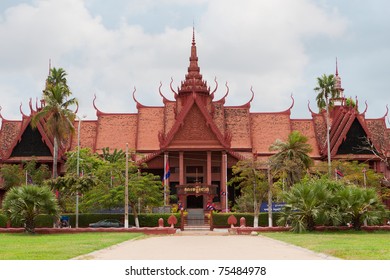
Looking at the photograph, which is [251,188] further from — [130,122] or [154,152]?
[130,122]

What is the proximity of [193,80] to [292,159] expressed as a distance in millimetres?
20236

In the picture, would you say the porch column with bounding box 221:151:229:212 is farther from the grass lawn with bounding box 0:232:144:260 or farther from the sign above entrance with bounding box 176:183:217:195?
the grass lawn with bounding box 0:232:144:260

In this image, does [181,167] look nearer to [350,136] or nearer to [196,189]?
[196,189]

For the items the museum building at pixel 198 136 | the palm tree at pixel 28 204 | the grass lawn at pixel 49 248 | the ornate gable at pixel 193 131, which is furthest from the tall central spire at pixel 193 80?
the grass lawn at pixel 49 248

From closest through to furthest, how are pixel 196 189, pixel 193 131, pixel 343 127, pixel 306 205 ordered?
pixel 306 205 → pixel 196 189 → pixel 193 131 → pixel 343 127

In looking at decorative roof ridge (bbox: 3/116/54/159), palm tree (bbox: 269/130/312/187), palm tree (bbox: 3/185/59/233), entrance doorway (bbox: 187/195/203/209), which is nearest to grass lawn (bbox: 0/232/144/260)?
palm tree (bbox: 3/185/59/233)

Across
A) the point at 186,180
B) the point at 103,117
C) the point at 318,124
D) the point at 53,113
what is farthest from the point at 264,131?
the point at 53,113

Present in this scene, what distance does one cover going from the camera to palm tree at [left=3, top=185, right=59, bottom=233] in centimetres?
3222

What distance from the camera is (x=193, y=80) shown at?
62781 millimetres

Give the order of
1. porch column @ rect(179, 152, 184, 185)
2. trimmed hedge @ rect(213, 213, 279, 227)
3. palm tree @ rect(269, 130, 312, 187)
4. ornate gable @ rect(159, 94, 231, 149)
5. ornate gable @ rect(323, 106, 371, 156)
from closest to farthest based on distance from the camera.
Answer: trimmed hedge @ rect(213, 213, 279, 227), palm tree @ rect(269, 130, 312, 187), ornate gable @ rect(159, 94, 231, 149), porch column @ rect(179, 152, 184, 185), ornate gable @ rect(323, 106, 371, 156)

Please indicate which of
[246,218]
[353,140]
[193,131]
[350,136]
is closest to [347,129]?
[350,136]

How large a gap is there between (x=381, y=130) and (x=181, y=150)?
2173 cm

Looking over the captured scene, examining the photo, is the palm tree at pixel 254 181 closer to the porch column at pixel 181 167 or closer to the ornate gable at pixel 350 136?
the porch column at pixel 181 167

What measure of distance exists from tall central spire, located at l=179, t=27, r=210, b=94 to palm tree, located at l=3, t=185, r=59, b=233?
29.4 metres
